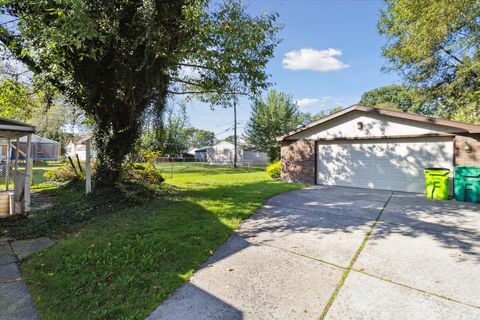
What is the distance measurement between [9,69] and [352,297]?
36.2 ft

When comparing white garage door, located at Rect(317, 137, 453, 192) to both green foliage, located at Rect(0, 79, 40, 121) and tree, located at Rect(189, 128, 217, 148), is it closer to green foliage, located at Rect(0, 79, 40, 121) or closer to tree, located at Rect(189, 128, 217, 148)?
green foliage, located at Rect(0, 79, 40, 121)

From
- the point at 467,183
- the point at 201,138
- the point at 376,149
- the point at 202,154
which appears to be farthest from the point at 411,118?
the point at 201,138

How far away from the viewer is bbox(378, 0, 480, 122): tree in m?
8.61

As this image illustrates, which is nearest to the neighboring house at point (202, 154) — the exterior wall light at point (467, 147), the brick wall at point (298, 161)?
the brick wall at point (298, 161)

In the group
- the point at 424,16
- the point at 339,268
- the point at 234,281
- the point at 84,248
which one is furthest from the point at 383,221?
the point at 424,16

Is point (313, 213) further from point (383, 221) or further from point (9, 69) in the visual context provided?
point (9, 69)

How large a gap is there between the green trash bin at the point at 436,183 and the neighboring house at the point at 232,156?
23.1 meters

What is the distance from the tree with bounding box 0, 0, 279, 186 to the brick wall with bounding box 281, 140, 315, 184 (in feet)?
16.4

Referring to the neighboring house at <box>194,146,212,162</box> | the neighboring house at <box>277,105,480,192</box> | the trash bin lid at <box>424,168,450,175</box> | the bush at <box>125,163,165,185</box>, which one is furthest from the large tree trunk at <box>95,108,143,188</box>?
the neighboring house at <box>194,146,212,162</box>

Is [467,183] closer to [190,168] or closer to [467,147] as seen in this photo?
[467,147]

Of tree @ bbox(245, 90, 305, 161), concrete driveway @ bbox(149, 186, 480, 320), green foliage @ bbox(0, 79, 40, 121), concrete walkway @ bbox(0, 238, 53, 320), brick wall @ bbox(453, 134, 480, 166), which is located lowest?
concrete walkway @ bbox(0, 238, 53, 320)

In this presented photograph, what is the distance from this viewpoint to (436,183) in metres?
7.69

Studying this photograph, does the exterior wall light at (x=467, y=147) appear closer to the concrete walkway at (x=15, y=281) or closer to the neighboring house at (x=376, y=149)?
the neighboring house at (x=376, y=149)

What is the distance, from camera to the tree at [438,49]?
28.2ft
